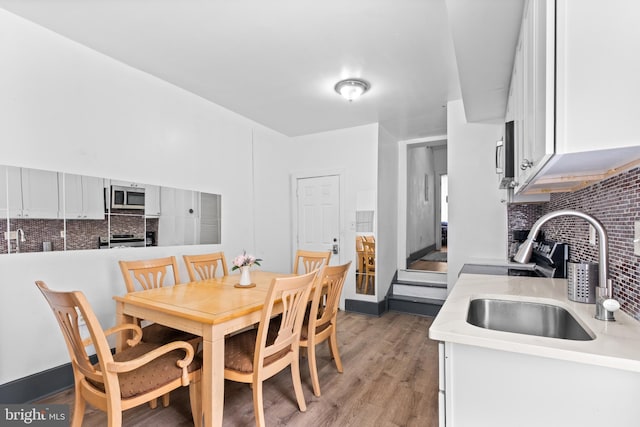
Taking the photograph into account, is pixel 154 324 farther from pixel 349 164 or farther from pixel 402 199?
pixel 402 199

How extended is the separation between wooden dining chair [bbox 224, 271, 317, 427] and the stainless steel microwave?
154 cm

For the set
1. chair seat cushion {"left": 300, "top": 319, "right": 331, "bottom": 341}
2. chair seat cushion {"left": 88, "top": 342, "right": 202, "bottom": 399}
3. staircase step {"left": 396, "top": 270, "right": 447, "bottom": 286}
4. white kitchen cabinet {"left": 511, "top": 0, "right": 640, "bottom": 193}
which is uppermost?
white kitchen cabinet {"left": 511, "top": 0, "right": 640, "bottom": 193}

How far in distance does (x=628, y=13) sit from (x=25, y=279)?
3.25 metres

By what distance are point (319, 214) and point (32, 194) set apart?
10.5 ft

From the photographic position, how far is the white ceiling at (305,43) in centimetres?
194

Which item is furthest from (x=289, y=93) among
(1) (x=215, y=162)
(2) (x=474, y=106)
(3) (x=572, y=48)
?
(3) (x=572, y=48)

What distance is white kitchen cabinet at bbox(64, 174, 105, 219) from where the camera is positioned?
7.70 ft

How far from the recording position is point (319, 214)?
4664mm

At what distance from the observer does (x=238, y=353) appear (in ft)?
6.17

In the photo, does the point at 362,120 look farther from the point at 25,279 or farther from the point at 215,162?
the point at 25,279

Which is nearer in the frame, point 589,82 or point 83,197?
point 589,82

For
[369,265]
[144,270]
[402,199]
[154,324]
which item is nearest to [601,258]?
[154,324]

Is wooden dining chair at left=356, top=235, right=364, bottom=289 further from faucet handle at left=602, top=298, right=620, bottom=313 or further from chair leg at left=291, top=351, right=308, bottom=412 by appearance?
faucet handle at left=602, top=298, right=620, bottom=313

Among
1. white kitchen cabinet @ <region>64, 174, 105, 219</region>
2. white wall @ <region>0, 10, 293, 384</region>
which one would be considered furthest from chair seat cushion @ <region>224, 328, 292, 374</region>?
white kitchen cabinet @ <region>64, 174, 105, 219</region>
